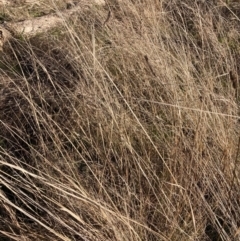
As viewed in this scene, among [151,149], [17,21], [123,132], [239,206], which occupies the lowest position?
Result: [239,206]

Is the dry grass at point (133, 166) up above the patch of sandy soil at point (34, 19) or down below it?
below

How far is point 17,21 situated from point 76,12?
609mm

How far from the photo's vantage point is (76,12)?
10.1 feet

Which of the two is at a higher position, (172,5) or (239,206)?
(172,5)

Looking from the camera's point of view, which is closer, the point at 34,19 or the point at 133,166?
the point at 133,166

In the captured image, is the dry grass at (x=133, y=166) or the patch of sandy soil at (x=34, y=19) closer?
the dry grass at (x=133, y=166)

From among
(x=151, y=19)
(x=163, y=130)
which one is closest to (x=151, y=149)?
(x=163, y=130)

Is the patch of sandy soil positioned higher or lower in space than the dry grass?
higher

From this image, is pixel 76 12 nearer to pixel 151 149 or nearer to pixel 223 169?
pixel 151 149

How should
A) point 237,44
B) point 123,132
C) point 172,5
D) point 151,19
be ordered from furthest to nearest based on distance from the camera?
1. point 172,5
2. point 237,44
3. point 151,19
4. point 123,132

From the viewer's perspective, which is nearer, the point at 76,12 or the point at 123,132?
the point at 123,132

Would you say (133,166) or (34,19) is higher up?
(34,19)

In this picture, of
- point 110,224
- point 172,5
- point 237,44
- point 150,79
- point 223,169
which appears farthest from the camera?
point 172,5

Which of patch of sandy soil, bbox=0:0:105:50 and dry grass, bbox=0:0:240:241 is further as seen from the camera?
patch of sandy soil, bbox=0:0:105:50
